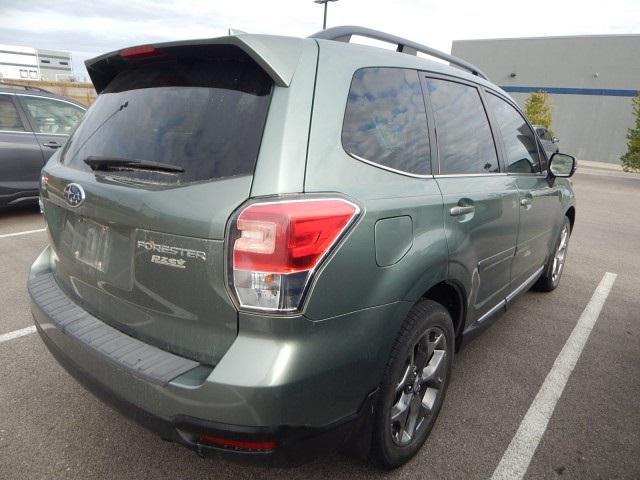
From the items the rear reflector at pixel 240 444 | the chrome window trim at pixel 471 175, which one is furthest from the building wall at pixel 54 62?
the rear reflector at pixel 240 444

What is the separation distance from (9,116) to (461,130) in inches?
248

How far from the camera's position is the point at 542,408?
8.50 ft

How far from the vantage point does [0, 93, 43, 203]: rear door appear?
19.6 feet

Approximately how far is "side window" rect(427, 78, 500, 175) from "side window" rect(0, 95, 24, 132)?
6.15 meters

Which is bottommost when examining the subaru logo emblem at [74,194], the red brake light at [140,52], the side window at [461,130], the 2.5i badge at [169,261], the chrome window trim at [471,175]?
the 2.5i badge at [169,261]

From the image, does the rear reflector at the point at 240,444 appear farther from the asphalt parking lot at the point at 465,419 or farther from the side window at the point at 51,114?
the side window at the point at 51,114

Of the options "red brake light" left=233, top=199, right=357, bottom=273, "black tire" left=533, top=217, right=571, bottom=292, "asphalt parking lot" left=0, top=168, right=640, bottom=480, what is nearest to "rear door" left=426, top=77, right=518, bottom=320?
"asphalt parking lot" left=0, top=168, right=640, bottom=480

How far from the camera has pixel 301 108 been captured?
155 centimetres

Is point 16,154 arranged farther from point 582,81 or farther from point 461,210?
point 582,81

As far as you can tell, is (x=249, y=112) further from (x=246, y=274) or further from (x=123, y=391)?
(x=123, y=391)

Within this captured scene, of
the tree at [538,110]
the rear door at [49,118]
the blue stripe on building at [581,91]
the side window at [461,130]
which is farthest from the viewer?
the blue stripe on building at [581,91]

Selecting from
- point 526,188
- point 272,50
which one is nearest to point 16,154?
point 272,50

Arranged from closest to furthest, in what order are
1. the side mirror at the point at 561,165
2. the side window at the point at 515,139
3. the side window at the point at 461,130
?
the side window at the point at 461,130, the side window at the point at 515,139, the side mirror at the point at 561,165

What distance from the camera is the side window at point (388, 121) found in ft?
5.63
